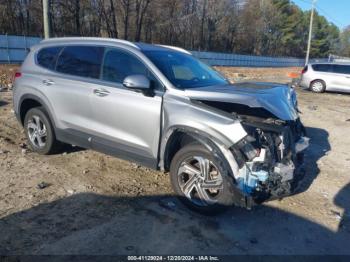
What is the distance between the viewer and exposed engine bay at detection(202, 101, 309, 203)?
152 inches

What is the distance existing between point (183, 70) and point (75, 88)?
1556 mm

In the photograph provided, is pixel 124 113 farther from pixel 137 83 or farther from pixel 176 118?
pixel 176 118

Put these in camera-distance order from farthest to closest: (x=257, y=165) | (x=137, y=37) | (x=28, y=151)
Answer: (x=137, y=37) < (x=28, y=151) < (x=257, y=165)

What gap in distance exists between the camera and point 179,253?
3.56 m

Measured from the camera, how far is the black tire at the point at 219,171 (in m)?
3.91

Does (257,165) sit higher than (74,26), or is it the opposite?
(74,26)

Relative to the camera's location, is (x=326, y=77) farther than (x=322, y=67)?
No

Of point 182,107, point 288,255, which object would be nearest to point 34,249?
point 182,107

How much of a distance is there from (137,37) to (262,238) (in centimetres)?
4877

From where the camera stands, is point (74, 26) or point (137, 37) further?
point (137, 37)

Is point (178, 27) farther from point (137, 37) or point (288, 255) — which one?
point (288, 255)

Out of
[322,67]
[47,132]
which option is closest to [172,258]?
[47,132]

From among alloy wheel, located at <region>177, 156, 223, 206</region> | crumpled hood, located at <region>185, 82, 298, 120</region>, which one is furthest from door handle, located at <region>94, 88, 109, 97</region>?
alloy wheel, located at <region>177, 156, 223, 206</region>

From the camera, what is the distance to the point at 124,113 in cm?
A: 470
